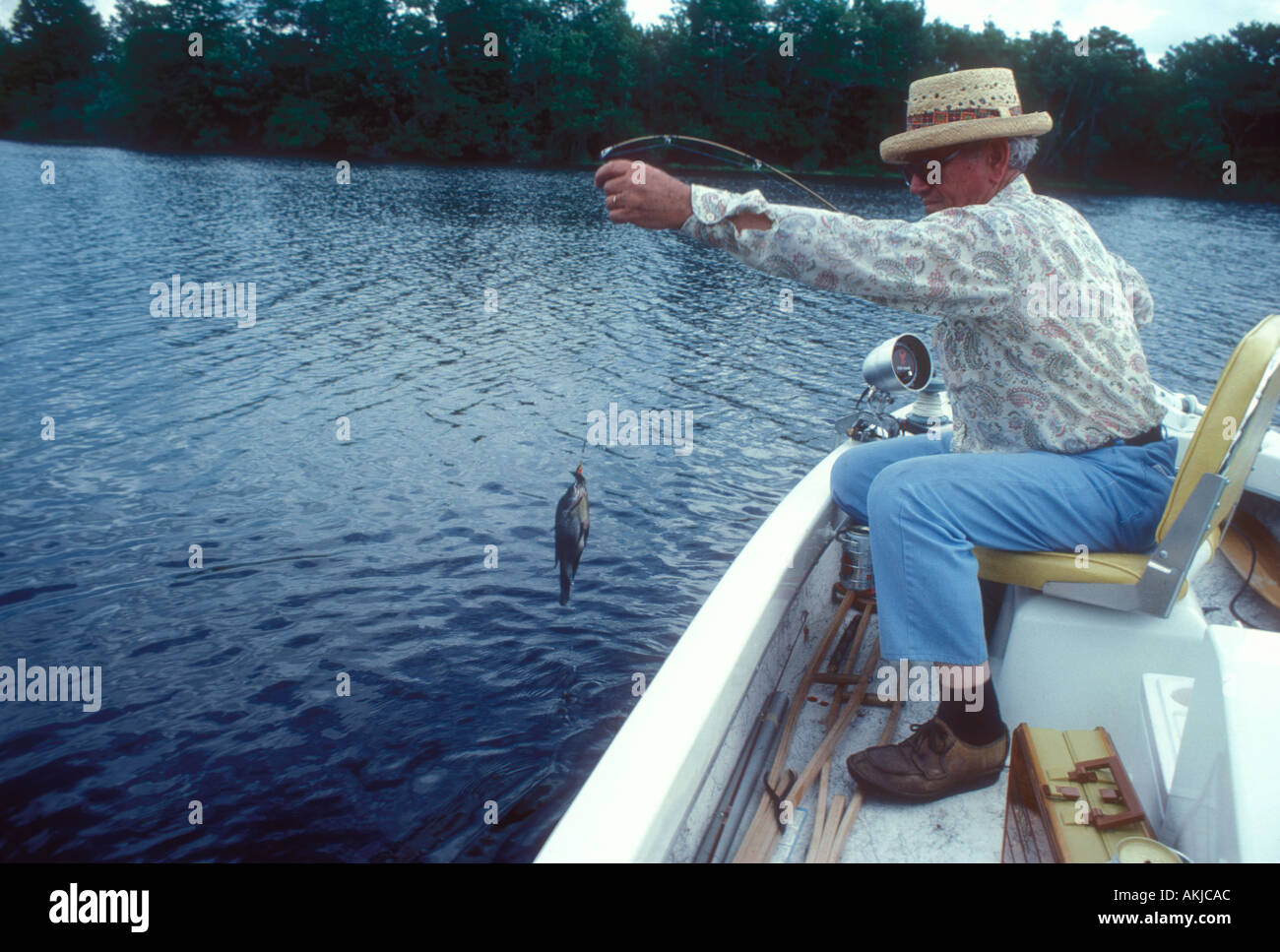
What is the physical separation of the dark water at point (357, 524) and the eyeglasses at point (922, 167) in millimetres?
1782

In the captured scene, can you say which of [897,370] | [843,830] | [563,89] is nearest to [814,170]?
[563,89]

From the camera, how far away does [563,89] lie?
47531 mm

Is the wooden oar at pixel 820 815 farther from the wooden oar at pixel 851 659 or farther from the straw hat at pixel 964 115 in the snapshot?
the straw hat at pixel 964 115

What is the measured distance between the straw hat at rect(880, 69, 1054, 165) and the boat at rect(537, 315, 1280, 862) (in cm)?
82

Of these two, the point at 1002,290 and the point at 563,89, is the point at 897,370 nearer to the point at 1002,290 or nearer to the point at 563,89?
the point at 1002,290

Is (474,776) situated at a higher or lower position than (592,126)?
lower

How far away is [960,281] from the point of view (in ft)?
7.31

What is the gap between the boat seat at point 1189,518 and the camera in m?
2.22

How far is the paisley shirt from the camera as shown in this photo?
7.28 ft

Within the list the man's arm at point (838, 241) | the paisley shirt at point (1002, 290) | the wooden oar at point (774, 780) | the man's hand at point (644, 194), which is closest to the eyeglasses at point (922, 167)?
the paisley shirt at point (1002, 290)

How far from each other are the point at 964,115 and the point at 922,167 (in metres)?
0.17

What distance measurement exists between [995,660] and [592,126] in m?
45.5

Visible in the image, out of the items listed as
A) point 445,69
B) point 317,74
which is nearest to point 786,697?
point 445,69

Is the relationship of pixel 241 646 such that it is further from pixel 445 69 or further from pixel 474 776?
pixel 445 69
